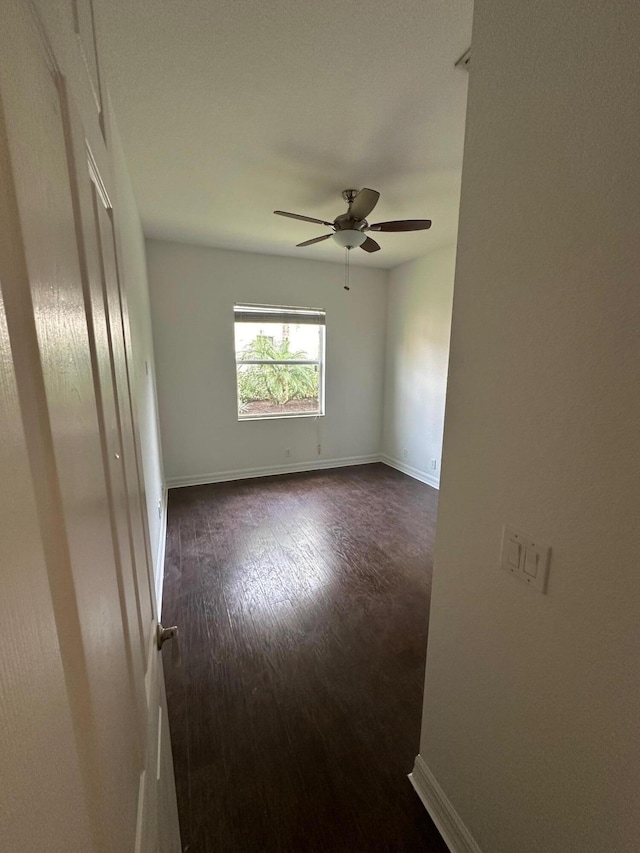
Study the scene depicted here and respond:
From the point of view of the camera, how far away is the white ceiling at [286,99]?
1.24m

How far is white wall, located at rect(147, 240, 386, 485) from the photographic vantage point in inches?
150

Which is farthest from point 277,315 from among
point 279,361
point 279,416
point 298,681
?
point 298,681

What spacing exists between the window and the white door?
12.1 feet

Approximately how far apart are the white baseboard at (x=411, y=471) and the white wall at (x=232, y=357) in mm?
393

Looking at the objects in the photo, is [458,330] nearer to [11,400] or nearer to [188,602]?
[11,400]

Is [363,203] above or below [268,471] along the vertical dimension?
above

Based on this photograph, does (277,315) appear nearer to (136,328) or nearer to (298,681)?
(136,328)

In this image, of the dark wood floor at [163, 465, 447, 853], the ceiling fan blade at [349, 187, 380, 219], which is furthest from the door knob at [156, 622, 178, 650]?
the ceiling fan blade at [349, 187, 380, 219]

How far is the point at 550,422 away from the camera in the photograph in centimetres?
79

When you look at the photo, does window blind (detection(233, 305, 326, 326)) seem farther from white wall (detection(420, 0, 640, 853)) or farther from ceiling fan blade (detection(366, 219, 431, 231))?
white wall (detection(420, 0, 640, 853))

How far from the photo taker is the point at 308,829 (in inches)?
46.3

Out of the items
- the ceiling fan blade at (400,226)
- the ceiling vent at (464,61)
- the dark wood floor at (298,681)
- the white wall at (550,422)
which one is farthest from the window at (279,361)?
the white wall at (550,422)

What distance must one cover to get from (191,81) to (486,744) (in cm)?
259

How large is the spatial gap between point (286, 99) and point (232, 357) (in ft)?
8.96
